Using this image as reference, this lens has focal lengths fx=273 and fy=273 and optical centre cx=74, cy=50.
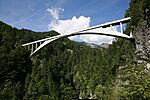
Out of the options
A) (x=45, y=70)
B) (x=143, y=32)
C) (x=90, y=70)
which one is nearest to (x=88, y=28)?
(x=143, y=32)

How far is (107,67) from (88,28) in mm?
24973

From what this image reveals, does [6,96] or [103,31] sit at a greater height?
[103,31]

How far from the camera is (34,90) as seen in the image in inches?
1999

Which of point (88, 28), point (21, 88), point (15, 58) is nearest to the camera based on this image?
point (88, 28)

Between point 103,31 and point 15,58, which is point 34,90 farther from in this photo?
point 103,31

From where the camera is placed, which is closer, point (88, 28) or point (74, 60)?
point (88, 28)

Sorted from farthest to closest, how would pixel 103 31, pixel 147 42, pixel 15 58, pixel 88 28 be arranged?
pixel 15 58 → pixel 88 28 → pixel 103 31 → pixel 147 42

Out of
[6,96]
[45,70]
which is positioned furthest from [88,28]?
[45,70]

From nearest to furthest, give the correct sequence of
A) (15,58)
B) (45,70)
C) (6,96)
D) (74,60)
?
(6,96) < (15,58) < (45,70) < (74,60)

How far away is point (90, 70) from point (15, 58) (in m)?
30.7

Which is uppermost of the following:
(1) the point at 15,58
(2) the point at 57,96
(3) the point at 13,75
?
(1) the point at 15,58

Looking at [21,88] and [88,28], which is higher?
[88,28]

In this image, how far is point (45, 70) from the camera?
59.8 metres

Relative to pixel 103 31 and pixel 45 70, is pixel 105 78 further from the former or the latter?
pixel 103 31
